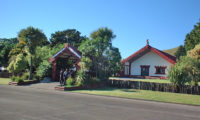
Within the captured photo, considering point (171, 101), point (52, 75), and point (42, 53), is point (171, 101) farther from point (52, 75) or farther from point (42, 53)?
point (42, 53)

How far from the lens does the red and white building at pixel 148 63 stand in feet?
108

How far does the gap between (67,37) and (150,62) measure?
117ft

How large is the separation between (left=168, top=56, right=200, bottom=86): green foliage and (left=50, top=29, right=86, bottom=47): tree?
46.1m

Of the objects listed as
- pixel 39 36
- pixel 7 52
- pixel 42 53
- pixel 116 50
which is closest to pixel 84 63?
pixel 116 50

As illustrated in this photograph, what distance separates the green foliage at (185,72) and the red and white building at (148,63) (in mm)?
14568

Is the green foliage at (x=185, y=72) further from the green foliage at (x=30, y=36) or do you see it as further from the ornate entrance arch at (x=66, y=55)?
the green foliage at (x=30, y=36)

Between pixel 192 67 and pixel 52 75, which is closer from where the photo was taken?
pixel 192 67

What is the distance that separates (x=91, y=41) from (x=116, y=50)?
2928 millimetres

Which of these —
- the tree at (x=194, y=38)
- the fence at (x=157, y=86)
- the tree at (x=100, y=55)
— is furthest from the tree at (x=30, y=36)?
the tree at (x=194, y=38)

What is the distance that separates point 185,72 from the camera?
16.8 meters

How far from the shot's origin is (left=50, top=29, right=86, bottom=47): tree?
6166 cm

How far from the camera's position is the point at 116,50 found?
70.7 ft

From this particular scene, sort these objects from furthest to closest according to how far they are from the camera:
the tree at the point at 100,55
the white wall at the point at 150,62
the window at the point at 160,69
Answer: the white wall at the point at 150,62 < the window at the point at 160,69 < the tree at the point at 100,55

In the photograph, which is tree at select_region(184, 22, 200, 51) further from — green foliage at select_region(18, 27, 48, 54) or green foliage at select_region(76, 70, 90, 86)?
green foliage at select_region(18, 27, 48, 54)
